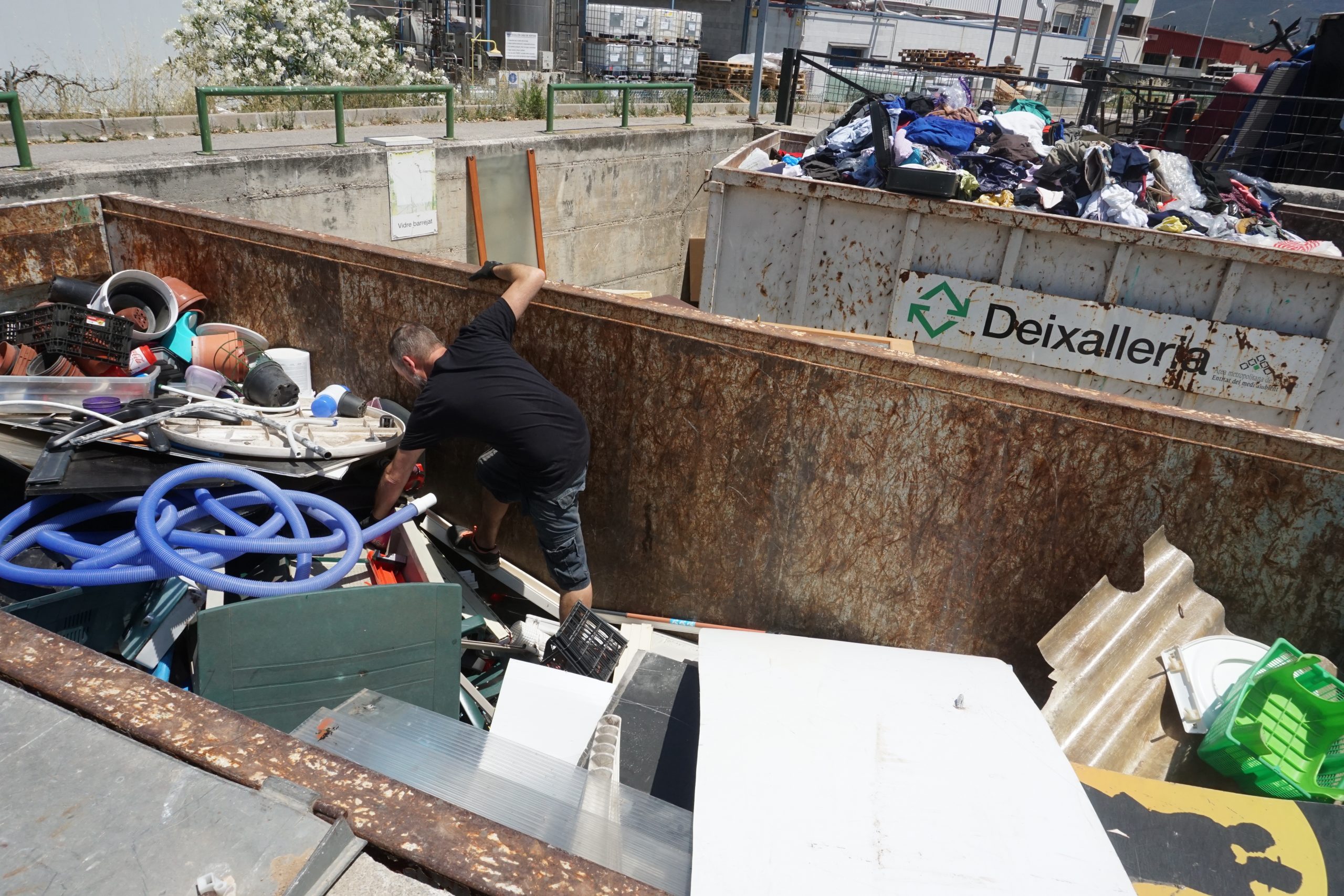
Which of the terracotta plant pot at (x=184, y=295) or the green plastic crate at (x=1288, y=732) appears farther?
the terracotta plant pot at (x=184, y=295)

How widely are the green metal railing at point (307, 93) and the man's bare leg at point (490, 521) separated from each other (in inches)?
138

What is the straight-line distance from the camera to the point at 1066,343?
212 inches

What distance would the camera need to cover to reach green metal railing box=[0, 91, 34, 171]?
173 inches

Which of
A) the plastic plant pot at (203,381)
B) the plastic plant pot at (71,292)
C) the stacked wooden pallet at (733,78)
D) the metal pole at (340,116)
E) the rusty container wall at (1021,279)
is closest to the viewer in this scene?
the plastic plant pot at (203,381)

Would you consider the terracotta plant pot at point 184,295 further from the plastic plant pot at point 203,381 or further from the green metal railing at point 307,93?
the green metal railing at point 307,93

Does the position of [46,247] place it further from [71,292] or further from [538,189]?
[538,189]

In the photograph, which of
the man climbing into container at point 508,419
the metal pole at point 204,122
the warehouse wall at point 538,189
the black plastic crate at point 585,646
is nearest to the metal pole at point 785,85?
the warehouse wall at point 538,189

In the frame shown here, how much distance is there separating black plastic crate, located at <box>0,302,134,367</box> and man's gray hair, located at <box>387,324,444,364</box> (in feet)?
4.70

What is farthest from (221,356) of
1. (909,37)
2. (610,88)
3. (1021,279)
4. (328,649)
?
(909,37)

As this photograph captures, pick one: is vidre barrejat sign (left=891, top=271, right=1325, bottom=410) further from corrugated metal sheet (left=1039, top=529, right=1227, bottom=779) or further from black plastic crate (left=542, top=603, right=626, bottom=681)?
black plastic crate (left=542, top=603, right=626, bottom=681)

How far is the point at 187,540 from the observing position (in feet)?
8.82

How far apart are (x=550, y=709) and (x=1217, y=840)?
1904mm

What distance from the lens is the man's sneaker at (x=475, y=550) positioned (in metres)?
3.85

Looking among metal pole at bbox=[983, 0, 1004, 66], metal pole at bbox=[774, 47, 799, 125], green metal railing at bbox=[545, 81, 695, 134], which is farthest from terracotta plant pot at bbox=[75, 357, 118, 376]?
metal pole at bbox=[983, 0, 1004, 66]
